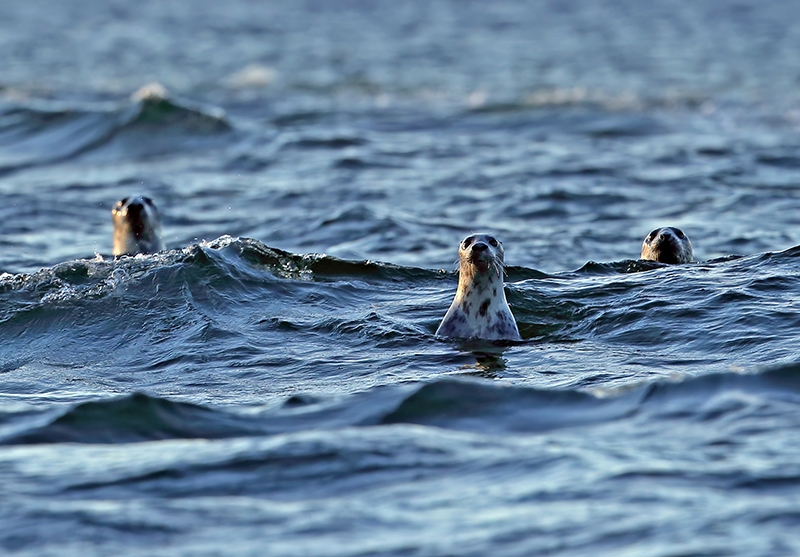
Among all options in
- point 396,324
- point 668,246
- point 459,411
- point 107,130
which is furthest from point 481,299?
point 107,130

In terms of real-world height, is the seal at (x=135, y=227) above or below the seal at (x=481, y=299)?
above

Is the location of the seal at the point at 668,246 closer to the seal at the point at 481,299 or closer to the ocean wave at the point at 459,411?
the seal at the point at 481,299

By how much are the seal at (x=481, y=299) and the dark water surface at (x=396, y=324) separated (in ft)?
0.72

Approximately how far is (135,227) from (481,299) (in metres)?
4.33

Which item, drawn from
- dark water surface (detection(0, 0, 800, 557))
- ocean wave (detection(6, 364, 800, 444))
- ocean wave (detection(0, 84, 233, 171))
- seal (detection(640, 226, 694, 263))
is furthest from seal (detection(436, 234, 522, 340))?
ocean wave (detection(0, 84, 233, 171))

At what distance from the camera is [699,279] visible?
11.6 m

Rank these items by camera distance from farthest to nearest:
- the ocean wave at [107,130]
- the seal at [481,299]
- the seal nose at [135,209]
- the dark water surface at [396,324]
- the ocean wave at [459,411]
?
the ocean wave at [107,130]
the seal nose at [135,209]
the seal at [481,299]
the ocean wave at [459,411]
the dark water surface at [396,324]

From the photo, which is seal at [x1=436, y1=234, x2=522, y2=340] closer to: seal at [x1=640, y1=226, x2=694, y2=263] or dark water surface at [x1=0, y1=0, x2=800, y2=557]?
dark water surface at [x1=0, y1=0, x2=800, y2=557]

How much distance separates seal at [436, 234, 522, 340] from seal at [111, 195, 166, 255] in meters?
4.01

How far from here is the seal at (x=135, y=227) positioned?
13.4 meters

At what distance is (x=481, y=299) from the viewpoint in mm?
10578

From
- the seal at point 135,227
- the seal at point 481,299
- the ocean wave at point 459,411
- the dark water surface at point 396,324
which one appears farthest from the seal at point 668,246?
the seal at point 135,227

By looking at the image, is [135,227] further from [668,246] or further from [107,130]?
[107,130]

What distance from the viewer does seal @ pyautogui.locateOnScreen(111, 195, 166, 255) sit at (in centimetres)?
1341
